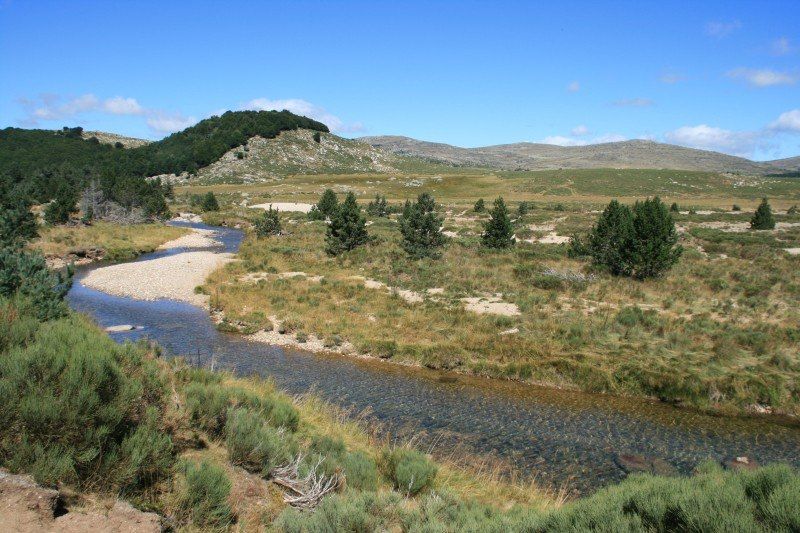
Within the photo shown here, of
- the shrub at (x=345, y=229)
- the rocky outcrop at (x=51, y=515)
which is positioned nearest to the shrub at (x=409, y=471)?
the rocky outcrop at (x=51, y=515)

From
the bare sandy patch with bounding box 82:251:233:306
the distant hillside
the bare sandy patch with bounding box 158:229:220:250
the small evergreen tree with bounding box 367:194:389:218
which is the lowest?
the bare sandy patch with bounding box 82:251:233:306

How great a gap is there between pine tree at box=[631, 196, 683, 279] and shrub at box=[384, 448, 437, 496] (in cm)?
2175

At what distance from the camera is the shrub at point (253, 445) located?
23.0ft

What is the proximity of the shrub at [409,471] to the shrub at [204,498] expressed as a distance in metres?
2.74

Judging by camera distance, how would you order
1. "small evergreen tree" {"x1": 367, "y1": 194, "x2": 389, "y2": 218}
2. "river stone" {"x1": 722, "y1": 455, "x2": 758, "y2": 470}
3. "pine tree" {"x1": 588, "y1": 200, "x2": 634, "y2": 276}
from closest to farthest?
"river stone" {"x1": 722, "y1": 455, "x2": 758, "y2": 470} → "pine tree" {"x1": 588, "y1": 200, "x2": 634, "y2": 276} → "small evergreen tree" {"x1": 367, "y1": 194, "x2": 389, "y2": 218}

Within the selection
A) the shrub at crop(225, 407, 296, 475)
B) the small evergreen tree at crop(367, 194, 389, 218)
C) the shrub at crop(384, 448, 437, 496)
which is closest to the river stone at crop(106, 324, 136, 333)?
the shrub at crop(225, 407, 296, 475)

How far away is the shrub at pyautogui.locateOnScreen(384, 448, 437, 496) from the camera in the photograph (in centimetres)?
775

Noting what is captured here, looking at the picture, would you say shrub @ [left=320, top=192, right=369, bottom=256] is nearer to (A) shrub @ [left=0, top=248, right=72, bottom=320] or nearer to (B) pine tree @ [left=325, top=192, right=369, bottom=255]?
(B) pine tree @ [left=325, top=192, right=369, bottom=255]

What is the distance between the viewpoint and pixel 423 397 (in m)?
14.9

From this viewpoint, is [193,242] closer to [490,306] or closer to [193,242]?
[193,242]

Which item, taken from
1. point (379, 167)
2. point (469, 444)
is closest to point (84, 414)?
point (469, 444)

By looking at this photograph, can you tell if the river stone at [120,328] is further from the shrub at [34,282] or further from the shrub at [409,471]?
the shrub at [409,471]

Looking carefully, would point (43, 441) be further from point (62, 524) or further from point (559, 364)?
point (559, 364)

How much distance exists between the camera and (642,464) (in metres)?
11.1
